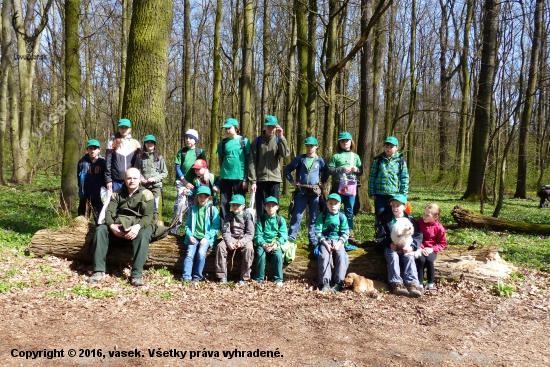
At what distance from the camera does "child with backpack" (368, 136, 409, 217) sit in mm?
6738

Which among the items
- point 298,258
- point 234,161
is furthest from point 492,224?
point 234,161

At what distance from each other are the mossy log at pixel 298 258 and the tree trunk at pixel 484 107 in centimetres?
1046

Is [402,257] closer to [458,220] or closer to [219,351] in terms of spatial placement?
[219,351]

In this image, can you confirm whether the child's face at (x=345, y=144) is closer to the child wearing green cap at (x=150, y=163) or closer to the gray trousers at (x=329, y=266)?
the gray trousers at (x=329, y=266)

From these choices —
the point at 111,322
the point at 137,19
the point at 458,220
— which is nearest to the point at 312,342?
the point at 111,322

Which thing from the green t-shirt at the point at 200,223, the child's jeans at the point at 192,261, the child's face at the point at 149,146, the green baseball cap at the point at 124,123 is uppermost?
the green baseball cap at the point at 124,123

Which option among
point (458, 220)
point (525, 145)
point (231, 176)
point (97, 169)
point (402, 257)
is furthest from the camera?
point (525, 145)

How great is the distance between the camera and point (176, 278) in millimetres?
6156

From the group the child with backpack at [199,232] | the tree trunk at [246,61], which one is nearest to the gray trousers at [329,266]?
the child with backpack at [199,232]

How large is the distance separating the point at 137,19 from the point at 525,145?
17.8 metres

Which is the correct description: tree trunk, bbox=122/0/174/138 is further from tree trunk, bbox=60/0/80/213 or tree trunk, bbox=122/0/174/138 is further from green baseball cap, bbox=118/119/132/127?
tree trunk, bbox=60/0/80/213

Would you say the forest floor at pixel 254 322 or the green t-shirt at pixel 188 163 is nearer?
the forest floor at pixel 254 322

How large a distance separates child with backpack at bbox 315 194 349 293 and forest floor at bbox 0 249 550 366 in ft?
0.82

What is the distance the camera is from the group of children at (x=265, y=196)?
6.02m
